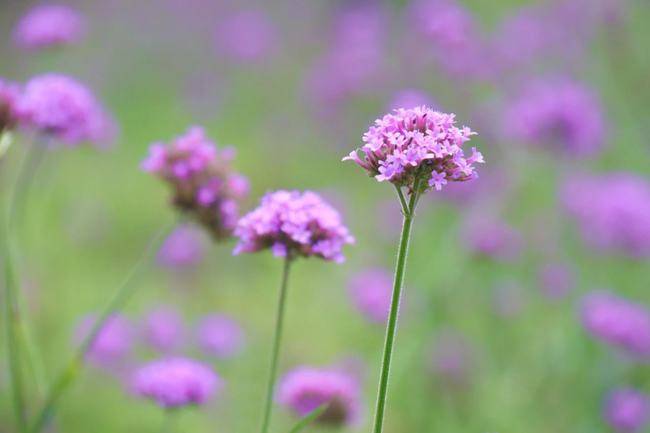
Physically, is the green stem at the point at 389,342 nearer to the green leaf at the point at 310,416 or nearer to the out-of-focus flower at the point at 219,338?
the green leaf at the point at 310,416

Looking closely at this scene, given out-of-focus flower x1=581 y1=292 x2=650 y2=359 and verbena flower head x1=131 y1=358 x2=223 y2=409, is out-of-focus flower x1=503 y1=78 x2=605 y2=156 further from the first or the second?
verbena flower head x1=131 y1=358 x2=223 y2=409

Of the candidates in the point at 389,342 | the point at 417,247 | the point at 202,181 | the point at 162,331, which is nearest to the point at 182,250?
the point at 162,331

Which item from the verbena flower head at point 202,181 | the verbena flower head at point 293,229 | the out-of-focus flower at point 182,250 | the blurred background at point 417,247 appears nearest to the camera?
the verbena flower head at point 293,229

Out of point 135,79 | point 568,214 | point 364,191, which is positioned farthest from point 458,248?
point 135,79

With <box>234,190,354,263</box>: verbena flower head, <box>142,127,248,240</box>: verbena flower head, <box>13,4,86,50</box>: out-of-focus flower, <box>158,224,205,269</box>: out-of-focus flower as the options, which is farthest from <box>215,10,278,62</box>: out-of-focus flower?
<box>234,190,354,263</box>: verbena flower head

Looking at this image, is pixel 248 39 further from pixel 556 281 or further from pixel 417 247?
pixel 556 281

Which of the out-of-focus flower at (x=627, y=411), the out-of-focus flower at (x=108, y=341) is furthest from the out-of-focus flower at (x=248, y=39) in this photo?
the out-of-focus flower at (x=627, y=411)
